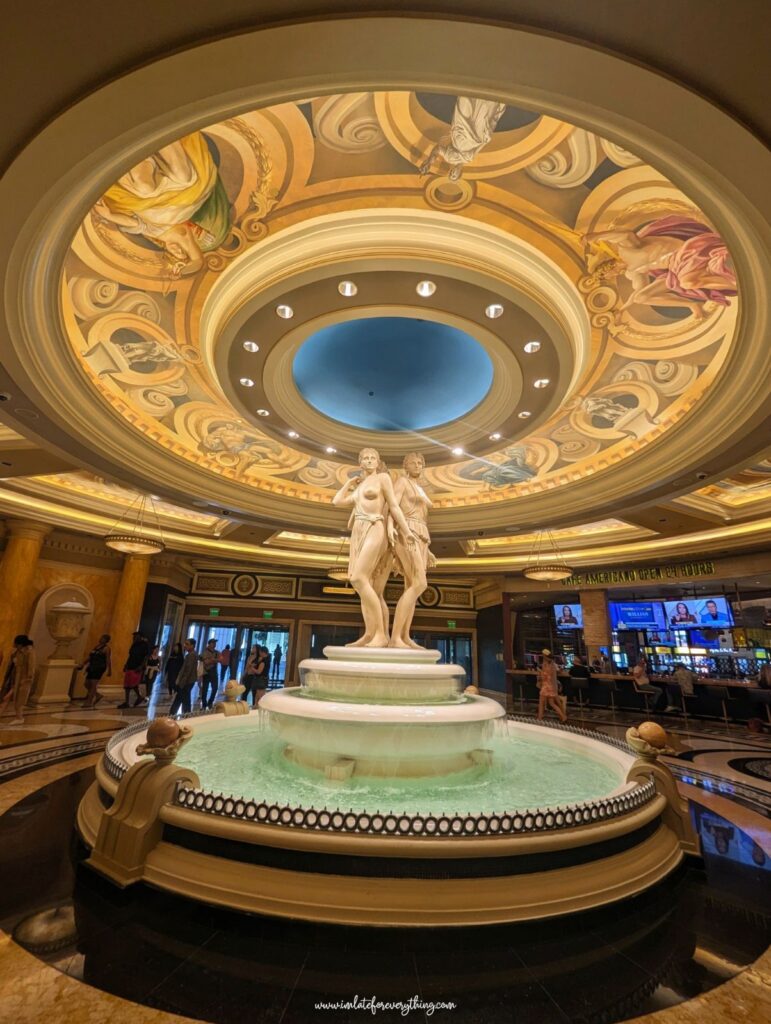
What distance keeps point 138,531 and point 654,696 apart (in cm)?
1282

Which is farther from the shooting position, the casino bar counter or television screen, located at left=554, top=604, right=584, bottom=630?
television screen, located at left=554, top=604, right=584, bottom=630

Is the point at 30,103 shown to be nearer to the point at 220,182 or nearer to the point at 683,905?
the point at 220,182

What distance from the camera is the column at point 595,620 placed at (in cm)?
1183

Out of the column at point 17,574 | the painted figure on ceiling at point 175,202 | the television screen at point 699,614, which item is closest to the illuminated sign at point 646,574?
the television screen at point 699,614

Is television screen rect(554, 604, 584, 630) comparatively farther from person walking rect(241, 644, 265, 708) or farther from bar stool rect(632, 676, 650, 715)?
person walking rect(241, 644, 265, 708)

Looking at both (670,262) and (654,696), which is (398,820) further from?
(654,696)

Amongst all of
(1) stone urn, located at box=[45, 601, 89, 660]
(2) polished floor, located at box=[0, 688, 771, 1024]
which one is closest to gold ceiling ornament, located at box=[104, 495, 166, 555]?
(1) stone urn, located at box=[45, 601, 89, 660]

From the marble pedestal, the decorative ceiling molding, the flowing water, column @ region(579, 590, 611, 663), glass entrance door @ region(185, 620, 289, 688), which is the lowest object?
the marble pedestal

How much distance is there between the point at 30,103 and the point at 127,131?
0.38 metres

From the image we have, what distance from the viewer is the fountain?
5.71 feet

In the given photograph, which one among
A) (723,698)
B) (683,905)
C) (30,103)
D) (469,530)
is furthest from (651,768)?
(723,698)

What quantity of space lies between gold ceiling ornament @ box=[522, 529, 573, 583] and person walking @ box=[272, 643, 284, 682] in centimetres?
780

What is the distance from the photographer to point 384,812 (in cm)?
205

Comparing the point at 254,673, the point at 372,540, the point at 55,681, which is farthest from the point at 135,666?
the point at 372,540
